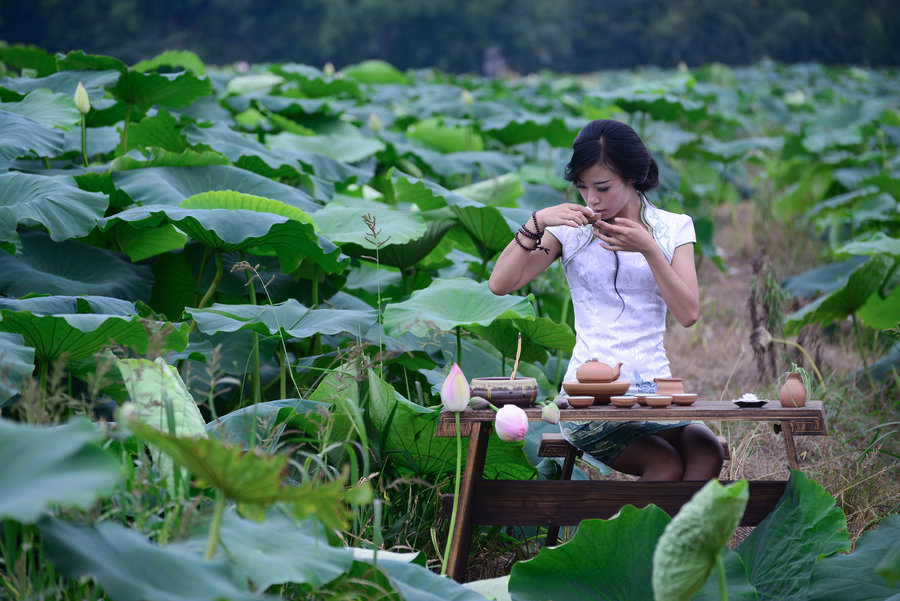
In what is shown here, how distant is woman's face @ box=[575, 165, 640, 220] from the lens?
6.62 feet

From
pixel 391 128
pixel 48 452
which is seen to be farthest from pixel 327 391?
pixel 391 128

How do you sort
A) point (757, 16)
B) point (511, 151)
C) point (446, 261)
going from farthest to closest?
1. point (757, 16)
2. point (511, 151)
3. point (446, 261)

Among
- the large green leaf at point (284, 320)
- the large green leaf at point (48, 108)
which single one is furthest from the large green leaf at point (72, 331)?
the large green leaf at point (48, 108)

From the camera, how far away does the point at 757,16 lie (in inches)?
1270

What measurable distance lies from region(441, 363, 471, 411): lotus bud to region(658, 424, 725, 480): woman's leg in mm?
559

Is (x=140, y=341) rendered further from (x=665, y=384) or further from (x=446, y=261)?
(x=446, y=261)

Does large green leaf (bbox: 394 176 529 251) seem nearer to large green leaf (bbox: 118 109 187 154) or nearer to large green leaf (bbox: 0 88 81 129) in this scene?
large green leaf (bbox: 118 109 187 154)

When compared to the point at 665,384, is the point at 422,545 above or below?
below

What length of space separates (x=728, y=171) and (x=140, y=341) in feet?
20.6

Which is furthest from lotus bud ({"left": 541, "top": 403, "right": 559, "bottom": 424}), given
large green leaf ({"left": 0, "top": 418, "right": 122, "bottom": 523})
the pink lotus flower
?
large green leaf ({"left": 0, "top": 418, "right": 122, "bottom": 523})

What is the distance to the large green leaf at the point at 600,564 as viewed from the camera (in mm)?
1686

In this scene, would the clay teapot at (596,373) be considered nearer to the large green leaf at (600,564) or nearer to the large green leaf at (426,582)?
the large green leaf at (600,564)

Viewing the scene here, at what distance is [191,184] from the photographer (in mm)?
3096

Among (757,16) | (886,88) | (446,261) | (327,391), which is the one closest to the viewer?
(327,391)
